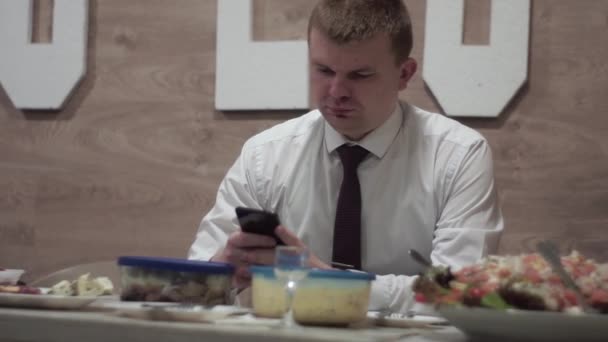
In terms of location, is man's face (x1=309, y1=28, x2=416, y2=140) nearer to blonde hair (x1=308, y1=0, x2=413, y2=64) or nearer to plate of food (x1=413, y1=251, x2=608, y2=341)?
blonde hair (x1=308, y1=0, x2=413, y2=64)

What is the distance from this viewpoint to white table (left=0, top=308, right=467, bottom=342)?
1.02 m

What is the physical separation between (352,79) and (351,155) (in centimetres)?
22

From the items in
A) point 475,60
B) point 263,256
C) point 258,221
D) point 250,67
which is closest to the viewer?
point 258,221

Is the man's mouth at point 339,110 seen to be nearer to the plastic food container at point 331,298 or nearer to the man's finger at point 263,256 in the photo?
the man's finger at point 263,256

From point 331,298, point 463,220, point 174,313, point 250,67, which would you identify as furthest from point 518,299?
point 250,67

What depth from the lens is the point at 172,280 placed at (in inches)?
55.3

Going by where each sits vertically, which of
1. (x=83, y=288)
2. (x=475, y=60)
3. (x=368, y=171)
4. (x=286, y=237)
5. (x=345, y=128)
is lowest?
(x=83, y=288)

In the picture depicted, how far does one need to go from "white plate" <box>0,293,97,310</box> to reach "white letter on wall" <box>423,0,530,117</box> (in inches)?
63.4

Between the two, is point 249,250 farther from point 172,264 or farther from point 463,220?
point 463,220

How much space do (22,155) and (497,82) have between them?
A: 1751 millimetres

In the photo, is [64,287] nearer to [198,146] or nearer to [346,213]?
[346,213]

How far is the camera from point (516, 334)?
40.7 inches

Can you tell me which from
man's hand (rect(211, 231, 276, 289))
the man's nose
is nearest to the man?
the man's nose

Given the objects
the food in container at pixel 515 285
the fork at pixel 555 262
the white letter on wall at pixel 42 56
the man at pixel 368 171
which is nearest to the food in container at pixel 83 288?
the man at pixel 368 171
